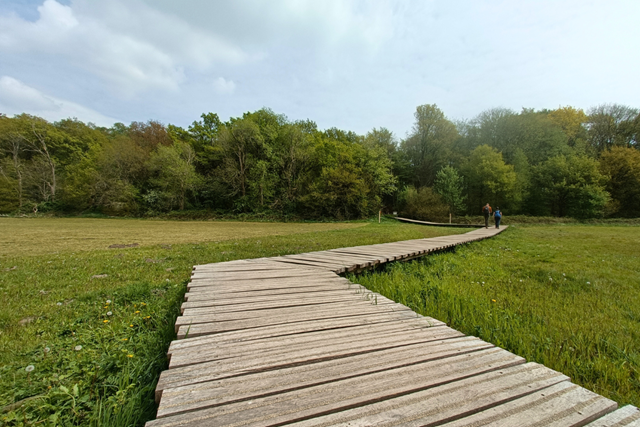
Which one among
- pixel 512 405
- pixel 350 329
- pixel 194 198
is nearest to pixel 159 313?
pixel 350 329

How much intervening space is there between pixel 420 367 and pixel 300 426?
840mm

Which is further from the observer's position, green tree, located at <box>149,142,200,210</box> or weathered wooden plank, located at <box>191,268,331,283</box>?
green tree, located at <box>149,142,200,210</box>

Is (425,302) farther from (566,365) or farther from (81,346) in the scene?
(81,346)

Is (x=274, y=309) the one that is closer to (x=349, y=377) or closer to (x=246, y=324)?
(x=246, y=324)

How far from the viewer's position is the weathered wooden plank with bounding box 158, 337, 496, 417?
Answer: 4.10 feet

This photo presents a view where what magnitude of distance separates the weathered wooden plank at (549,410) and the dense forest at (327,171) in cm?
2813

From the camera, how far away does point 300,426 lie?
1075 millimetres

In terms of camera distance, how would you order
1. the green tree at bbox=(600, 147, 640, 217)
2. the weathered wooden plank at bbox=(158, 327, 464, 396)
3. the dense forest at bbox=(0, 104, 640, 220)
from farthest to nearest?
the dense forest at bbox=(0, 104, 640, 220) < the green tree at bbox=(600, 147, 640, 217) < the weathered wooden plank at bbox=(158, 327, 464, 396)

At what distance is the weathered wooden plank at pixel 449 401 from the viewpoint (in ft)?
3.71

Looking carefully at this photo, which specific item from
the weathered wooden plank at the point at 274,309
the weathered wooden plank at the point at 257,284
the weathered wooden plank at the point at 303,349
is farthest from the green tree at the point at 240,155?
the weathered wooden plank at the point at 303,349

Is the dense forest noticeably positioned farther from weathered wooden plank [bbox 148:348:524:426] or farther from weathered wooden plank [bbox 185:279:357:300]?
weathered wooden plank [bbox 148:348:524:426]

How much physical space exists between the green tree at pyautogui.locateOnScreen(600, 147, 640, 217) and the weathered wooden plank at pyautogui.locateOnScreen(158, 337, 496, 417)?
139 feet

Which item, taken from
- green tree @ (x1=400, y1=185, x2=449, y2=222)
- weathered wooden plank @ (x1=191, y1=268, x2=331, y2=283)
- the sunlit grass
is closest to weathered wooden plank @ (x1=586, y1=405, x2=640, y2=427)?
weathered wooden plank @ (x1=191, y1=268, x2=331, y2=283)

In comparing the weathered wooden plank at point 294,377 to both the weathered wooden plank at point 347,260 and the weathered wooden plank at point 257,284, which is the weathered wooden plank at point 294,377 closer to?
the weathered wooden plank at point 257,284
